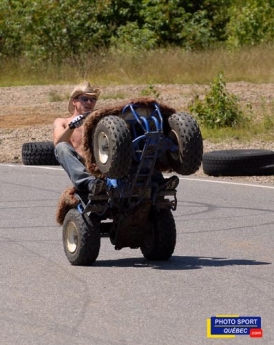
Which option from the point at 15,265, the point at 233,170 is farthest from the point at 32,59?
the point at 15,265

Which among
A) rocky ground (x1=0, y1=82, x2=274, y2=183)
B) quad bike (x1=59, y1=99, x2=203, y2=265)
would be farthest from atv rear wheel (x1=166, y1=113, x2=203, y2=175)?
rocky ground (x1=0, y1=82, x2=274, y2=183)

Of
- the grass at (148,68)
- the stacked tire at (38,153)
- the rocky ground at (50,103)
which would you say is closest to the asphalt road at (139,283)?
the stacked tire at (38,153)

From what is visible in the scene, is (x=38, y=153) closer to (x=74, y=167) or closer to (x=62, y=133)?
(x=62, y=133)

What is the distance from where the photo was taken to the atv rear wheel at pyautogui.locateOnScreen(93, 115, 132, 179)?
8820 mm

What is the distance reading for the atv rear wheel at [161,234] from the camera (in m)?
9.44

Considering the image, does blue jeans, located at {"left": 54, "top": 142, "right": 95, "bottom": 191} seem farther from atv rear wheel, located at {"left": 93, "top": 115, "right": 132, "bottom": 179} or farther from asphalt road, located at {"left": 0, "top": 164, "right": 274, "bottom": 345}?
asphalt road, located at {"left": 0, "top": 164, "right": 274, "bottom": 345}

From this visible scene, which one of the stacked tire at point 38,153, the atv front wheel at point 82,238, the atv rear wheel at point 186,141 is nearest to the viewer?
the atv rear wheel at point 186,141

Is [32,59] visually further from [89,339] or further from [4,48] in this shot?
[89,339]

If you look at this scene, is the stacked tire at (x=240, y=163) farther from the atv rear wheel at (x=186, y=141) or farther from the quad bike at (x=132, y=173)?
the atv rear wheel at (x=186, y=141)

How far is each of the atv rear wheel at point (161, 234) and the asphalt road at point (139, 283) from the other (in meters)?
0.12

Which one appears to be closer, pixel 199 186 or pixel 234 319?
pixel 234 319

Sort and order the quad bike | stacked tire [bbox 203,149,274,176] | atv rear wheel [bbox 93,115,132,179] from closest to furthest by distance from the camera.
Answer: atv rear wheel [bbox 93,115,132,179] < the quad bike < stacked tire [bbox 203,149,274,176]

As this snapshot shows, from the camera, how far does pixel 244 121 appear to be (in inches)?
802

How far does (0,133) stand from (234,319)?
46.1 feet
